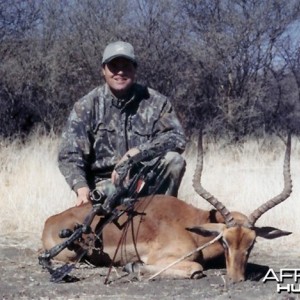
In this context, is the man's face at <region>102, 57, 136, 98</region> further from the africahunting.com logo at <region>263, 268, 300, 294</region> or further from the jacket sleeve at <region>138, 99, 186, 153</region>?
the africahunting.com logo at <region>263, 268, 300, 294</region>

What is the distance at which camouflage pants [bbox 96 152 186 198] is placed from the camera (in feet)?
20.9

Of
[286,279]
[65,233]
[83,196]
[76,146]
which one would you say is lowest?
[286,279]

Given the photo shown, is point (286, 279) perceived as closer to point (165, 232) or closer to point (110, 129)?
point (165, 232)

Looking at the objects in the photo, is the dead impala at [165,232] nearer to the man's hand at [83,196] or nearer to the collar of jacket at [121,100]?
the man's hand at [83,196]

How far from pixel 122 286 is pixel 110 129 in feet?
6.17

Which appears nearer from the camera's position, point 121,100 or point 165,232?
point 165,232

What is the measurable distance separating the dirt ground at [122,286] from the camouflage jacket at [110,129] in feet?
3.62

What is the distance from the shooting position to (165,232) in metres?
5.63

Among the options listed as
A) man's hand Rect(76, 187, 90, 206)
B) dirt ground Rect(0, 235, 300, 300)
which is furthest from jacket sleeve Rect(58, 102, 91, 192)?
dirt ground Rect(0, 235, 300, 300)

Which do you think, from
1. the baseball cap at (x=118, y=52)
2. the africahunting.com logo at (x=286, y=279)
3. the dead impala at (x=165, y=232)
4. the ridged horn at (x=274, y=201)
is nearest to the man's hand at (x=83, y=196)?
the dead impala at (x=165, y=232)

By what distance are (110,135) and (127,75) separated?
555mm

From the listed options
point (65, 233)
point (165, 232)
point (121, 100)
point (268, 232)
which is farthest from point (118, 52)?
point (268, 232)

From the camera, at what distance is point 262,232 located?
5.27 meters

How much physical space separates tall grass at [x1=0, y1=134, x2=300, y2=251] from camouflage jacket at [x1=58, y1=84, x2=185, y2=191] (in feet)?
3.19
